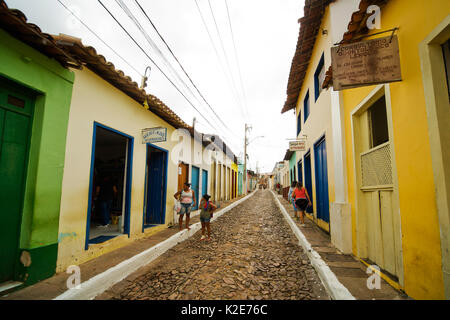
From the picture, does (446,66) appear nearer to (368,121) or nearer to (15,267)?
(368,121)

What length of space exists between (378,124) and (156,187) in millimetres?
6732

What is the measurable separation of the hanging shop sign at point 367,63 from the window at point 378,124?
3.54ft

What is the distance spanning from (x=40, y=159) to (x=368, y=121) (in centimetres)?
591

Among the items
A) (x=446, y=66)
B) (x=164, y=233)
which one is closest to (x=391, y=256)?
(x=446, y=66)

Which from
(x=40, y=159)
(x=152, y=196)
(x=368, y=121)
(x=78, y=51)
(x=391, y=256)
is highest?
(x=78, y=51)

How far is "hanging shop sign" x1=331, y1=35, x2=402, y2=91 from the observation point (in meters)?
2.92

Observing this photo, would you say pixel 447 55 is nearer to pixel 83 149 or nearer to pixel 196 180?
pixel 83 149

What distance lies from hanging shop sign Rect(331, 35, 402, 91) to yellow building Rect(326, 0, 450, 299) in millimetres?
115

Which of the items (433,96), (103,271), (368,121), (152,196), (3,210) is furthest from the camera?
(152,196)

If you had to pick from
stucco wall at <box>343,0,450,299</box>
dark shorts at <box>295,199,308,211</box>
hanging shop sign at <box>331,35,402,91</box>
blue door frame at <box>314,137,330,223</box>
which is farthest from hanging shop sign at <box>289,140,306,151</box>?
stucco wall at <box>343,0,450,299</box>

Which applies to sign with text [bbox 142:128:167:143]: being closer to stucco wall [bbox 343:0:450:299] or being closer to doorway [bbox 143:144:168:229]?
doorway [bbox 143:144:168:229]

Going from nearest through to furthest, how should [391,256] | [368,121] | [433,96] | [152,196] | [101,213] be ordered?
[433,96], [391,256], [368,121], [101,213], [152,196]

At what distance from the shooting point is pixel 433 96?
7.64 feet

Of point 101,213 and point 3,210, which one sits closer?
point 3,210
